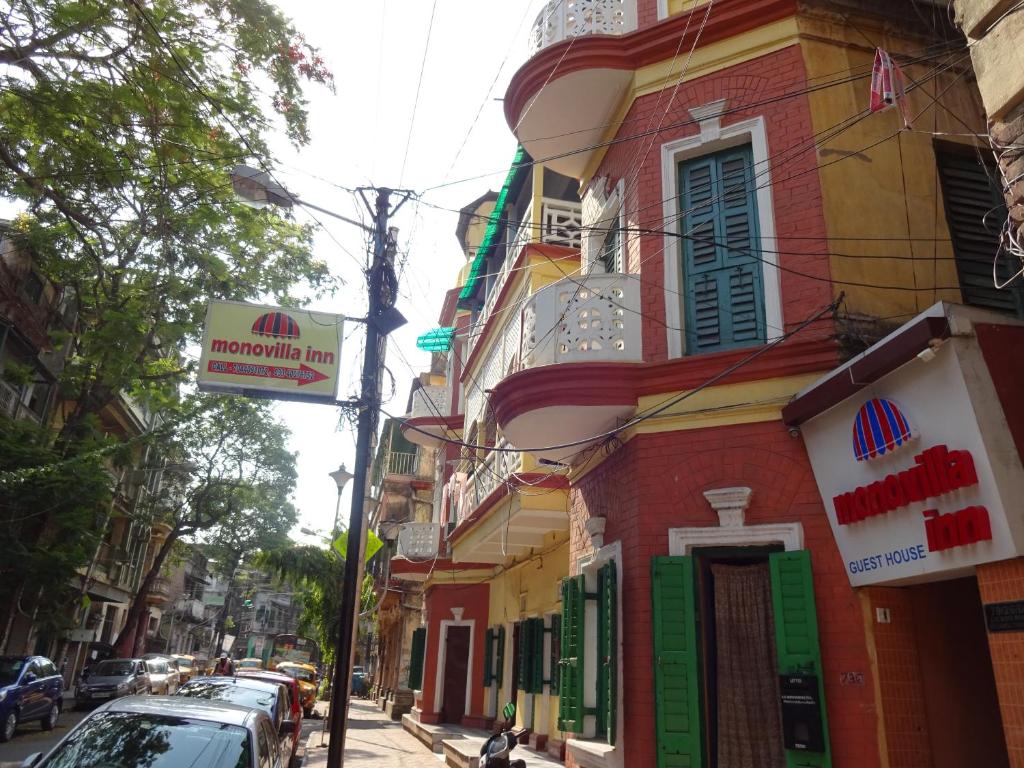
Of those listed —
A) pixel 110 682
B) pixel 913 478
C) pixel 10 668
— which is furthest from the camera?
pixel 110 682

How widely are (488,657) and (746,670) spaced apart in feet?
42.5

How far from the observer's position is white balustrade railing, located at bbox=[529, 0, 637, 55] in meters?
9.61

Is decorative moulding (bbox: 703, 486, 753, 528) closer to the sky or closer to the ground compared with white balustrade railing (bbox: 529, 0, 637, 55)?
closer to the ground

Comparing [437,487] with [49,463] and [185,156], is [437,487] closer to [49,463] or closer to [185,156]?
[49,463]

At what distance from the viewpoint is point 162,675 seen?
28.1 metres

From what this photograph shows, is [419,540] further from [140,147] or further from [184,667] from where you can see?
[184,667]

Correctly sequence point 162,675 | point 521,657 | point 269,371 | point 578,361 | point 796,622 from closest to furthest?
1. point 796,622
2. point 578,361
3. point 269,371
4. point 521,657
5. point 162,675

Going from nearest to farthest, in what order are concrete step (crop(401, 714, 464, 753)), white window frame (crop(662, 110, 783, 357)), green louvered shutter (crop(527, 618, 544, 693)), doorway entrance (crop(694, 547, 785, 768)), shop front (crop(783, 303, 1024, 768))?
shop front (crop(783, 303, 1024, 768)) → doorway entrance (crop(694, 547, 785, 768)) → white window frame (crop(662, 110, 783, 357)) → green louvered shutter (crop(527, 618, 544, 693)) → concrete step (crop(401, 714, 464, 753))

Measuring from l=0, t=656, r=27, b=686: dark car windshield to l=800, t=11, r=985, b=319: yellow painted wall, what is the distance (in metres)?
17.3

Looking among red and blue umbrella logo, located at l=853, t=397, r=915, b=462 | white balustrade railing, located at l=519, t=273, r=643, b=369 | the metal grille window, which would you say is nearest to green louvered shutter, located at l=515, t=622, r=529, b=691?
white balustrade railing, located at l=519, t=273, r=643, b=369

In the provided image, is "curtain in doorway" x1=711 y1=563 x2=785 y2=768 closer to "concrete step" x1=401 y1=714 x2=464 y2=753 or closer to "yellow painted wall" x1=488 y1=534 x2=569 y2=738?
"yellow painted wall" x1=488 y1=534 x2=569 y2=738

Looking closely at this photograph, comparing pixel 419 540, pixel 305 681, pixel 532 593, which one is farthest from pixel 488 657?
pixel 305 681

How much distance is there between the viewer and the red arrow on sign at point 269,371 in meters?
9.27

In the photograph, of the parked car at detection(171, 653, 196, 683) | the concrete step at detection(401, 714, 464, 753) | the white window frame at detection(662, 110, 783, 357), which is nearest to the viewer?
the white window frame at detection(662, 110, 783, 357)
